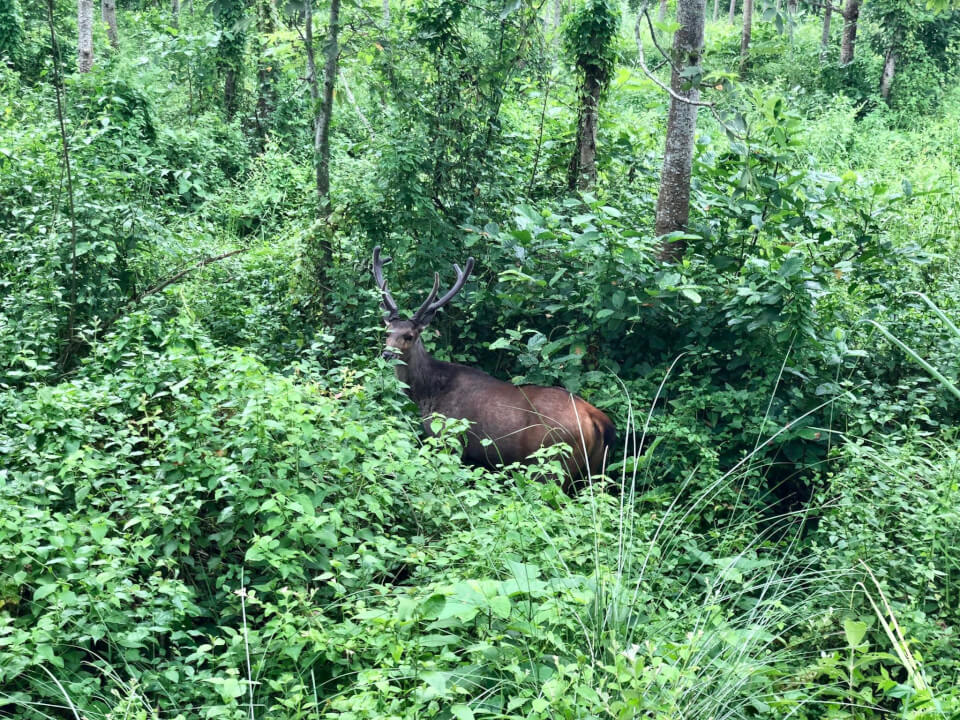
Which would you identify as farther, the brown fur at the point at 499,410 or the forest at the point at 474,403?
the brown fur at the point at 499,410

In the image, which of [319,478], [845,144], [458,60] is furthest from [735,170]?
[845,144]

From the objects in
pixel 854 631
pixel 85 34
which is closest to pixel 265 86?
pixel 85 34

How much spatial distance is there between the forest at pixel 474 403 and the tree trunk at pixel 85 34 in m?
1.42

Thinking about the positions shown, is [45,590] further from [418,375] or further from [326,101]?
[326,101]

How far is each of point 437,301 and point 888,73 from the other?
53.1ft

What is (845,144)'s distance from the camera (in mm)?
14797

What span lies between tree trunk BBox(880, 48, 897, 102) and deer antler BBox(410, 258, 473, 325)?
15519mm

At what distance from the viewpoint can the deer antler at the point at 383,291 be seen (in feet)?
23.0

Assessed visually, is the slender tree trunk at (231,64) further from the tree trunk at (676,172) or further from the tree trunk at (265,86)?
the tree trunk at (676,172)

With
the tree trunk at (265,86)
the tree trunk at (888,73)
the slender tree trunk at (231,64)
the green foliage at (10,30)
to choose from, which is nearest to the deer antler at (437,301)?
the tree trunk at (265,86)

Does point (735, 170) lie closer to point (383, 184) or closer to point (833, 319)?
point (833, 319)

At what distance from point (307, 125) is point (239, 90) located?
1.46m

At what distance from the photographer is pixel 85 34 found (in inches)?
513

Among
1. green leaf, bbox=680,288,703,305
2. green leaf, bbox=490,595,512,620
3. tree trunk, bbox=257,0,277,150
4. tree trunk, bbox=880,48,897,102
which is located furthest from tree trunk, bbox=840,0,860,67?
green leaf, bbox=490,595,512,620
